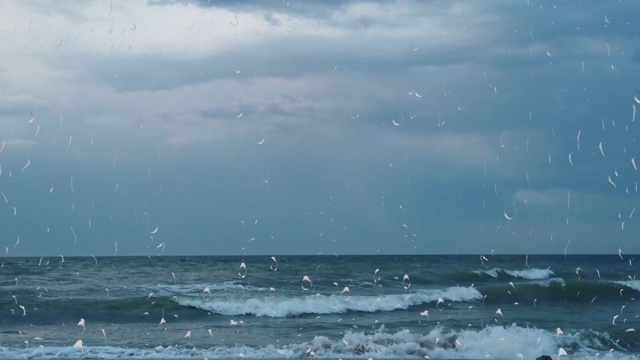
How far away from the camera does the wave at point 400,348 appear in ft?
63.0

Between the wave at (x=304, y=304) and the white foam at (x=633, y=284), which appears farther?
the white foam at (x=633, y=284)

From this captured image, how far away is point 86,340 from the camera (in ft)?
70.0

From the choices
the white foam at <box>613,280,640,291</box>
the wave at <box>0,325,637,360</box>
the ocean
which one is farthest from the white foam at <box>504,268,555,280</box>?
the wave at <box>0,325,637,360</box>

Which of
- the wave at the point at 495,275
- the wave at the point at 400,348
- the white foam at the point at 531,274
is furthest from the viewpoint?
the white foam at the point at 531,274

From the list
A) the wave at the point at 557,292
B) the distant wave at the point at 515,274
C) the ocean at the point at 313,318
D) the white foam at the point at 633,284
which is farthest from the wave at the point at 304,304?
the white foam at the point at 633,284

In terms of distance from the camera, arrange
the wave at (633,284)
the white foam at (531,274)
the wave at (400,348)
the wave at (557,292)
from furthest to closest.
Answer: the white foam at (531,274), the wave at (633,284), the wave at (557,292), the wave at (400,348)

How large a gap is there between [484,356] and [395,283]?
61.2 feet

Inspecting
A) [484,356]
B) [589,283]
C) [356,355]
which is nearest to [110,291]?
[356,355]

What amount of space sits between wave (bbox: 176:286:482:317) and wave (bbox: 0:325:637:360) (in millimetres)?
6125

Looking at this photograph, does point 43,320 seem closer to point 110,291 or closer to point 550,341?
point 110,291

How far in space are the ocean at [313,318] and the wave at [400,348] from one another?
0.03 m

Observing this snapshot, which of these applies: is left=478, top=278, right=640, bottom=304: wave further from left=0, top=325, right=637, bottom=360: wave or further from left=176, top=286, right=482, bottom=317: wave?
left=0, top=325, right=637, bottom=360: wave

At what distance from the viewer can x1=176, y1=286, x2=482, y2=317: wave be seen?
28.0 meters

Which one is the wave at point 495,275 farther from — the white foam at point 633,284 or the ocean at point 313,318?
the white foam at point 633,284
